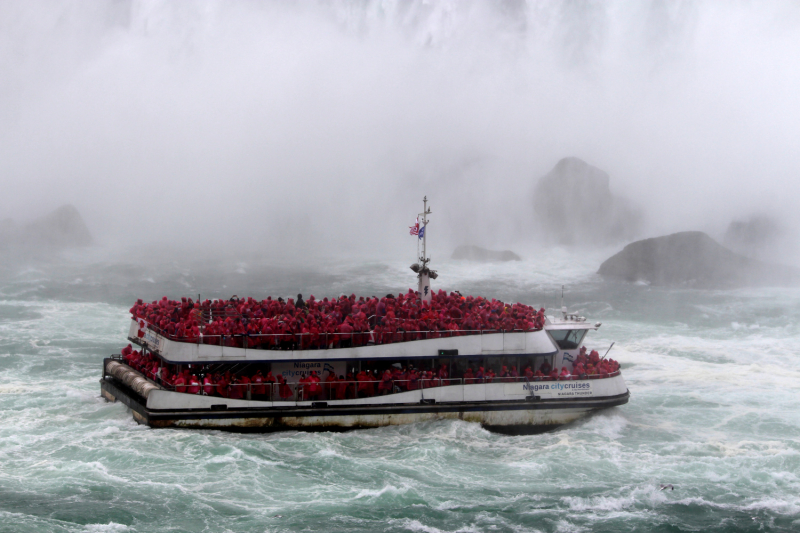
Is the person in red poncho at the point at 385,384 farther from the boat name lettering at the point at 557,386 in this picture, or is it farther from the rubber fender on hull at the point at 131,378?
the rubber fender on hull at the point at 131,378

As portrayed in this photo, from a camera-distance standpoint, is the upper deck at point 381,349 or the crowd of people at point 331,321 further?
the crowd of people at point 331,321

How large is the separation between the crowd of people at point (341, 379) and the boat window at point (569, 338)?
800 millimetres

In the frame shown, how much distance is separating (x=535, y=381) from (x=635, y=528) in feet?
24.0

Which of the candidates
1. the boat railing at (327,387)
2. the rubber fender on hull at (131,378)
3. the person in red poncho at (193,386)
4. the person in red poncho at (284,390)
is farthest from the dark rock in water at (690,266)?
the person in red poncho at (193,386)

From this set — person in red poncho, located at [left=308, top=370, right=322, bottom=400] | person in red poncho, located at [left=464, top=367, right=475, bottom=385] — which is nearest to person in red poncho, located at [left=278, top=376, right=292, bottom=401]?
person in red poncho, located at [left=308, top=370, right=322, bottom=400]

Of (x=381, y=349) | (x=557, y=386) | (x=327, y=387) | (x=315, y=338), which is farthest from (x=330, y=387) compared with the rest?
(x=557, y=386)

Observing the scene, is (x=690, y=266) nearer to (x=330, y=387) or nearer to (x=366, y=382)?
(x=366, y=382)

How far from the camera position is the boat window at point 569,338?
87.0 feet

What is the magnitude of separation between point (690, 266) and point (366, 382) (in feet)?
194

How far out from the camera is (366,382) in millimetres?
24594

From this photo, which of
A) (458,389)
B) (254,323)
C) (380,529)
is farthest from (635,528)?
(254,323)

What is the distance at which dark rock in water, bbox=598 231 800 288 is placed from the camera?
7294 centimetres

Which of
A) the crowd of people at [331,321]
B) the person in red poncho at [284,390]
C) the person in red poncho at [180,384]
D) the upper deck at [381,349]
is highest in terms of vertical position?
the crowd of people at [331,321]

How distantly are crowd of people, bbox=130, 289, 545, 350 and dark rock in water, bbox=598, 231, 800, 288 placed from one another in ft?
166
